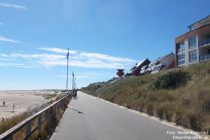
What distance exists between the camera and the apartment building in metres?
55.8

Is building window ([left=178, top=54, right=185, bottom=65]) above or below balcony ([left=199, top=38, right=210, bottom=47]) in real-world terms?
below

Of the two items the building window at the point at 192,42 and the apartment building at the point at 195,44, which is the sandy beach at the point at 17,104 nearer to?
the apartment building at the point at 195,44

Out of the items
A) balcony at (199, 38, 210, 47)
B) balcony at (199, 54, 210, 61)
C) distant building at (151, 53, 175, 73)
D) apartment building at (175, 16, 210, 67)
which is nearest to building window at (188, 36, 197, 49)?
apartment building at (175, 16, 210, 67)

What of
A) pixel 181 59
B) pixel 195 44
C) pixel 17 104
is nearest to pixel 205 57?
pixel 195 44

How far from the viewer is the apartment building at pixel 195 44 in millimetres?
55812

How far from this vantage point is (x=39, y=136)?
1303cm

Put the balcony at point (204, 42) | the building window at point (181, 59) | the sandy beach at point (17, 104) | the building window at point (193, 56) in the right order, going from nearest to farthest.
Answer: the sandy beach at point (17, 104) → the balcony at point (204, 42) → the building window at point (193, 56) → the building window at point (181, 59)

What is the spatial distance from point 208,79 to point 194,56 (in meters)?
32.8

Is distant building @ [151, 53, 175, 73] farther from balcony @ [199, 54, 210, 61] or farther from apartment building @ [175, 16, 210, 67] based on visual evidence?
balcony @ [199, 54, 210, 61]

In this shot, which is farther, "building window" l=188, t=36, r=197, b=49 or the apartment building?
"building window" l=188, t=36, r=197, b=49

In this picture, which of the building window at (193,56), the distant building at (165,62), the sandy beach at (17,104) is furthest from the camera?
the distant building at (165,62)

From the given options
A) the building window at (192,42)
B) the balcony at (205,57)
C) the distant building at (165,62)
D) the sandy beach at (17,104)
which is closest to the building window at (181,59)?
the building window at (192,42)

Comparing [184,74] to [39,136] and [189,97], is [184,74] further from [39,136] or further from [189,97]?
[39,136]

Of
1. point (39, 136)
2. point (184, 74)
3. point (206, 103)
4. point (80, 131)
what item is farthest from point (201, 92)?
point (184, 74)
